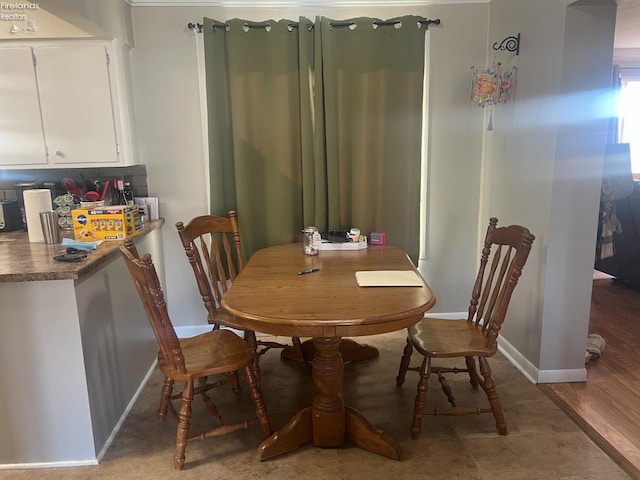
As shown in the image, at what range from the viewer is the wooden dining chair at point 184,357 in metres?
1.87

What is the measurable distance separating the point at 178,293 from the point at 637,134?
21.0ft

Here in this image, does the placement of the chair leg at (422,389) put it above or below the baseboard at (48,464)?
above

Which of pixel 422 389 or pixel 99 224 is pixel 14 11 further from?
pixel 422 389

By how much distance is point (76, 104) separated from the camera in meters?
2.85

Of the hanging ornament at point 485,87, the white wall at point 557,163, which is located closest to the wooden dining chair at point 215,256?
the white wall at point 557,163

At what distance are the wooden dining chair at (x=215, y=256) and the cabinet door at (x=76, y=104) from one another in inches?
27.6

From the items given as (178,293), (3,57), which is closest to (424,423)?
(178,293)

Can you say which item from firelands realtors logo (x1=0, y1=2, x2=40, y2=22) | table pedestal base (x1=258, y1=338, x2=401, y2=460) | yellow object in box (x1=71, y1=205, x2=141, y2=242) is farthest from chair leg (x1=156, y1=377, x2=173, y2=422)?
firelands realtors logo (x1=0, y1=2, x2=40, y2=22)

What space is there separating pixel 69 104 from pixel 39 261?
116 centimetres

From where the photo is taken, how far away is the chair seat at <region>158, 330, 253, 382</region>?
6.69 ft

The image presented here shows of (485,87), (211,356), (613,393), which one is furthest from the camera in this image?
(485,87)

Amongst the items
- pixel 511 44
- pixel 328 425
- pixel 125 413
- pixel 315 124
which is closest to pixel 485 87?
pixel 511 44

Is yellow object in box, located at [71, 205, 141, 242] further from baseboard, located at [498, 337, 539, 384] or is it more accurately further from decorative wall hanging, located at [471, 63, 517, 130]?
baseboard, located at [498, 337, 539, 384]

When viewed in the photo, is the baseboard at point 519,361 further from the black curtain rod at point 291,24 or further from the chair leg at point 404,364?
the black curtain rod at point 291,24
